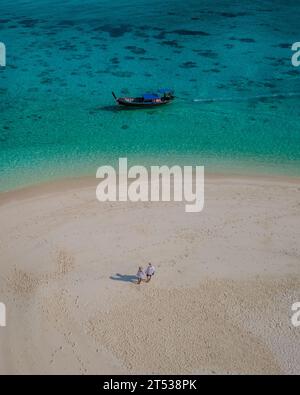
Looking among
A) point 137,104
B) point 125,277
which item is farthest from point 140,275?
point 137,104

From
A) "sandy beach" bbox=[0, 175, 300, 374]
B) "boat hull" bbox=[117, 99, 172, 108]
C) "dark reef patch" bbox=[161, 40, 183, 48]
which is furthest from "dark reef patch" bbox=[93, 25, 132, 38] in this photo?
"sandy beach" bbox=[0, 175, 300, 374]

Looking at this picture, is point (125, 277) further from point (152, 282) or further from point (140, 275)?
point (152, 282)

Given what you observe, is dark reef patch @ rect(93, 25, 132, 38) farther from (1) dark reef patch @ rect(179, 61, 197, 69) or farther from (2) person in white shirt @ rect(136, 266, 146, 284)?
(2) person in white shirt @ rect(136, 266, 146, 284)

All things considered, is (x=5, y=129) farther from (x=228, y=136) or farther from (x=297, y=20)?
(x=297, y=20)

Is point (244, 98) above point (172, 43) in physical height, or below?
below

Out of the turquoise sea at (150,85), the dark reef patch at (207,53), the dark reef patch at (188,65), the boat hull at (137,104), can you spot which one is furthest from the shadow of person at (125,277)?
the dark reef patch at (207,53)

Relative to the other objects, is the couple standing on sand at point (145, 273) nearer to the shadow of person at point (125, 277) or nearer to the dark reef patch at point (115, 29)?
the shadow of person at point (125, 277)

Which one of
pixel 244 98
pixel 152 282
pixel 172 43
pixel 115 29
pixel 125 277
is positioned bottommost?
pixel 152 282
